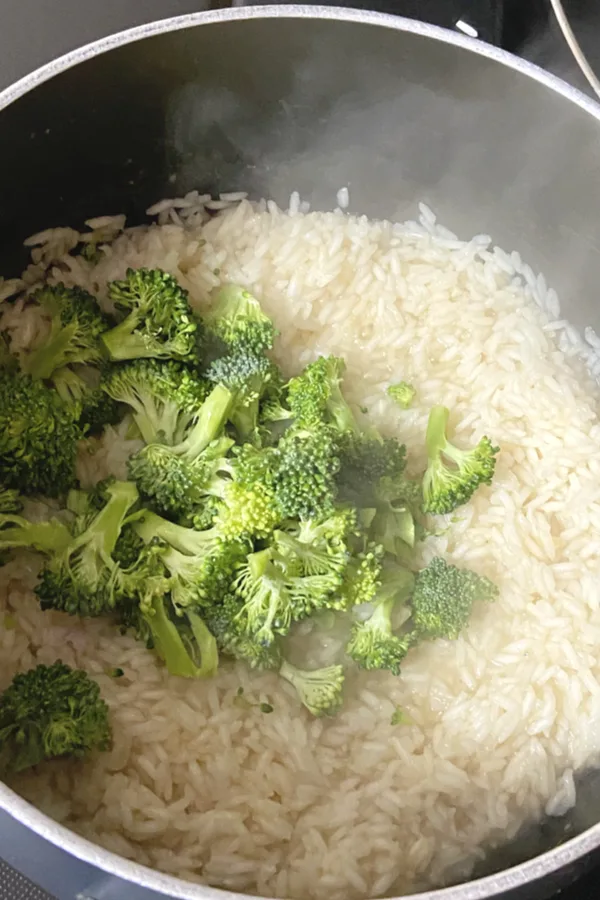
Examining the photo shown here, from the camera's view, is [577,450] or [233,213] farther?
[233,213]

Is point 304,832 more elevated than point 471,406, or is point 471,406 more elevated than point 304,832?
point 471,406

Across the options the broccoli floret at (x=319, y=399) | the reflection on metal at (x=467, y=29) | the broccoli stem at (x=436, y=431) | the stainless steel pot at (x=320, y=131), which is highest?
the reflection on metal at (x=467, y=29)

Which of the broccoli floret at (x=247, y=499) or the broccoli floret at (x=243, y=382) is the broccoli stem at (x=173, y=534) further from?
the broccoli floret at (x=243, y=382)

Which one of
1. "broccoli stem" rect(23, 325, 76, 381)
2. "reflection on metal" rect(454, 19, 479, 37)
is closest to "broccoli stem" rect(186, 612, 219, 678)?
"broccoli stem" rect(23, 325, 76, 381)

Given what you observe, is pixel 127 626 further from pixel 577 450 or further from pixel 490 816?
pixel 577 450

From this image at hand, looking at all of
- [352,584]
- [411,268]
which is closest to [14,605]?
[352,584]

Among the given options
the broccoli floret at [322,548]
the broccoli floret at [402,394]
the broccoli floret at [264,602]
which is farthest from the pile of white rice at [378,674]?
the broccoli floret at [322,548]
